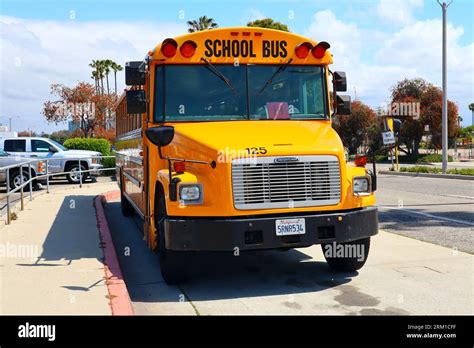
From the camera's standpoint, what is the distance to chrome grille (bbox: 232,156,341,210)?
19.1 ft

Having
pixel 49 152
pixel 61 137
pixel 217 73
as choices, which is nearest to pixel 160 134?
pixel 217 73

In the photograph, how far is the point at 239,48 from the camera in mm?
6961

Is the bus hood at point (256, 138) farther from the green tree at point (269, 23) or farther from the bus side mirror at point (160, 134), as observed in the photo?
the green tree at point (269, 23)

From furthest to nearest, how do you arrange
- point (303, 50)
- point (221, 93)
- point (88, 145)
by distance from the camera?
point (88, 145) → point (303, 50) → point (221, 93)

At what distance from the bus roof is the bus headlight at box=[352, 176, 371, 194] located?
1.84 metres

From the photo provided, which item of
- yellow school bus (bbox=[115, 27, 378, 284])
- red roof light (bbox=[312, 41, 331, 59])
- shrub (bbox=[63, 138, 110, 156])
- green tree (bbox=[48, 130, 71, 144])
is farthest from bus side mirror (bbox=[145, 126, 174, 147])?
green tree (bbox=[48, 130, 71, 144])

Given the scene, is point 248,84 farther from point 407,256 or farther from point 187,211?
point 407,256

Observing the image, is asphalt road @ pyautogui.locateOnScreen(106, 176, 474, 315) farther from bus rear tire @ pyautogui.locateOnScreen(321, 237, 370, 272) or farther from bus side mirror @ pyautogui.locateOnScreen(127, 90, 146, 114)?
bus side mirror @ pyautogui.locateOnScreen(127, 90, 146, 114)

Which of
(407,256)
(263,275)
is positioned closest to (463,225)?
(407,256)

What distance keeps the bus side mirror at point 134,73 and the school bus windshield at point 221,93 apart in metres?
0.20

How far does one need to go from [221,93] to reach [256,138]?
3.51 ft

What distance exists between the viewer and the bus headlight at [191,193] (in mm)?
5844

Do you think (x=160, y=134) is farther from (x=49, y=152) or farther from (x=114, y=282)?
(x=49, y=152)
